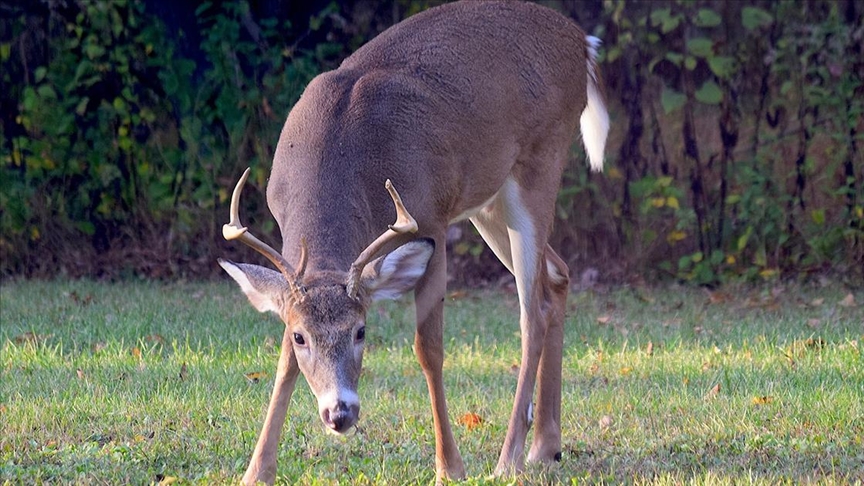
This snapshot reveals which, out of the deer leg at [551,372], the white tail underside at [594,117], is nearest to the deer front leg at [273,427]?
A: the deer leg at [551,372]

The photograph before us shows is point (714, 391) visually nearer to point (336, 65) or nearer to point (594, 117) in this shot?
point (594, 117)

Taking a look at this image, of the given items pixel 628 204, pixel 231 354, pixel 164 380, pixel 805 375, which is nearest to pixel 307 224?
pixel 164 380

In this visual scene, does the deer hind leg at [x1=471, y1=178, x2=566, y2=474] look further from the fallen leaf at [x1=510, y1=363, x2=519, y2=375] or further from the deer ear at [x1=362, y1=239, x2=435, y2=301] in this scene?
the fallen leaf at [x1=510, y1=363, x2=519, y2=375]

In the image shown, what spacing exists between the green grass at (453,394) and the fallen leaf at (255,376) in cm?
4

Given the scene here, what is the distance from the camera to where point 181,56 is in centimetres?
1004

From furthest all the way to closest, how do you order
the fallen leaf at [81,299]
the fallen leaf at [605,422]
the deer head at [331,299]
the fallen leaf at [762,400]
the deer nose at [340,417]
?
the fallen leaf at [81,299] → the fallen leaf at [762,400] → the fallen leaf at [605,422] → the deer head at [331,299] → the deer nose at [340,417]

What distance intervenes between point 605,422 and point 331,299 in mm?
1579

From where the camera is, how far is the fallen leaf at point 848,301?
825cm

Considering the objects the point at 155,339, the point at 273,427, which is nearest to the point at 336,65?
the point at 155,339

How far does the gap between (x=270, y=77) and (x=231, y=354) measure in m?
3.77

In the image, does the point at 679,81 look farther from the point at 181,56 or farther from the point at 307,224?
the point at 307,224

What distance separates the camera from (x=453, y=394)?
5.96m

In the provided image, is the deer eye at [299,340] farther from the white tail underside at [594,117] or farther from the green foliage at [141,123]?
the green foliage at [141,123]

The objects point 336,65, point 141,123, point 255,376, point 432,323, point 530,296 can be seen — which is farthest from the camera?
point 141,123
